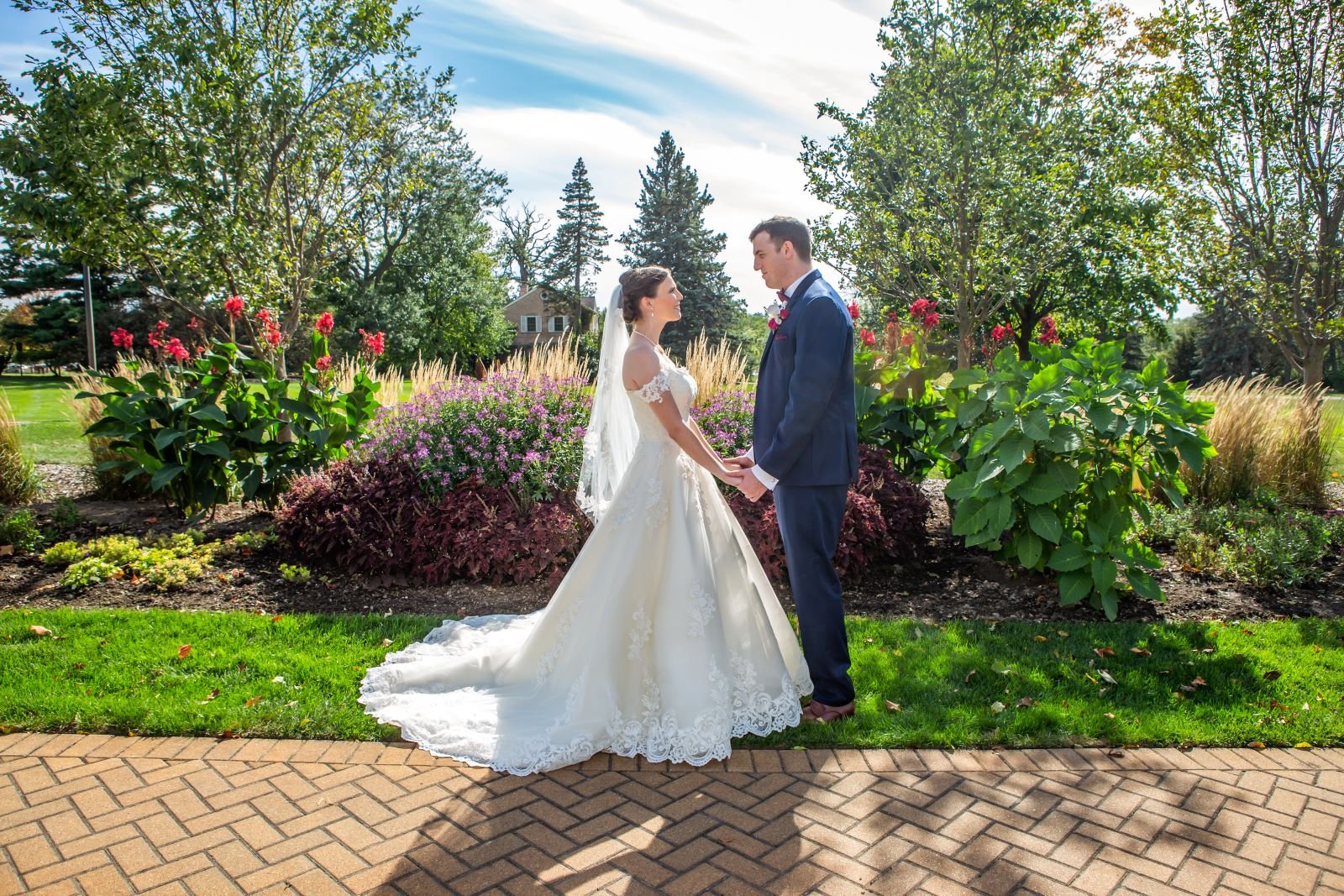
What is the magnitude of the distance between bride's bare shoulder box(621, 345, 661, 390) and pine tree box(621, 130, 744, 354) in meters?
31.1

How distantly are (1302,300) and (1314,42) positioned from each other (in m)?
2.65

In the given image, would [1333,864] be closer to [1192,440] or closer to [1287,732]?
[1287,732]

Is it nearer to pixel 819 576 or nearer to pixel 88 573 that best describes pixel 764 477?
pixel 819 576

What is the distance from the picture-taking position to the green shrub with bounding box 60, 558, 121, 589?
543 centimetres

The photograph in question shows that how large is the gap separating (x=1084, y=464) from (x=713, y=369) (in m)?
3.67

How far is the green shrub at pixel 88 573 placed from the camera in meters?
5.43

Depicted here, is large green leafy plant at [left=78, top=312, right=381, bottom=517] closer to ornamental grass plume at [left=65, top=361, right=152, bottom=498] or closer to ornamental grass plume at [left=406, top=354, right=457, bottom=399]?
ornamental grass plume at [left=406, top=354, right=457, bottom=399]

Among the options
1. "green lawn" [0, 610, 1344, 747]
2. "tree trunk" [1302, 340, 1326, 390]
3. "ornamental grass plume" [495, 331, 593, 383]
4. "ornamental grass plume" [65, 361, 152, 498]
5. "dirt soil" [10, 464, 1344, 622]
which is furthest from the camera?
"tree trunk" [1302, 340, 1326, 390]

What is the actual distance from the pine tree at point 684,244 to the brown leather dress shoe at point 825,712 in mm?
31331

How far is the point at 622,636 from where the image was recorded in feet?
12.0

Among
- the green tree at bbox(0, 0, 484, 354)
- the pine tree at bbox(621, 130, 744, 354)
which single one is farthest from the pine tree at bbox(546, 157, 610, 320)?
the green tree at bbox(0, 0, 484, 354)

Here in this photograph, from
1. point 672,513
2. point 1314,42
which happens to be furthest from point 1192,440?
point 1314,42

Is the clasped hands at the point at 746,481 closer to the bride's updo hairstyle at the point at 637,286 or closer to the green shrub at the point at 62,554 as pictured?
the bride's updo hairstyle at the point at 637,286

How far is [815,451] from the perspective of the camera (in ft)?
11.8
